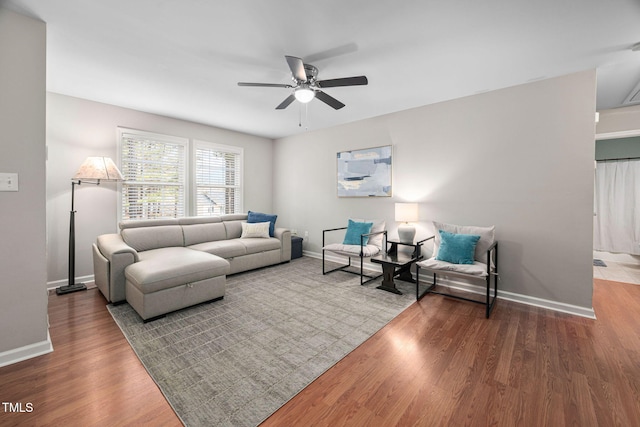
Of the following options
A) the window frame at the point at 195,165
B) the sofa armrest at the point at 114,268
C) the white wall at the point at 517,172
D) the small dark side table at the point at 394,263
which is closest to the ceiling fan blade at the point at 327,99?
the white wall at the point at 517,172

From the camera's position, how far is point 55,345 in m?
2.12

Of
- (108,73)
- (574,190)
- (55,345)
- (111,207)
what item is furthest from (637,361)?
(111,207)

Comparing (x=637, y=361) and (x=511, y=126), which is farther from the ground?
(x=511, y=126)

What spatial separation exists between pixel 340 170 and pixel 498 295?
121 inches

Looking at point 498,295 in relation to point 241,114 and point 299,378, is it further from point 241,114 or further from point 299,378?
point 241,114

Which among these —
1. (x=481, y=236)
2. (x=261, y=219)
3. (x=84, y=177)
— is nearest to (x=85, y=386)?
(x=84, y=177)

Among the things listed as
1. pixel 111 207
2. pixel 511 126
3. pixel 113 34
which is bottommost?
pixel 111 207

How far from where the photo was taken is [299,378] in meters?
1.78

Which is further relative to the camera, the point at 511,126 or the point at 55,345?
the point at 511,126

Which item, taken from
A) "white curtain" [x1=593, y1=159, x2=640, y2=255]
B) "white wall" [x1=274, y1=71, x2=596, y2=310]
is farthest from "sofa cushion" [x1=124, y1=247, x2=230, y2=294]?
"white curtain" [x1=593, y1=159, x2=640, y2=255]

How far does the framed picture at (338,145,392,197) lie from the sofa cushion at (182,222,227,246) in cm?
226

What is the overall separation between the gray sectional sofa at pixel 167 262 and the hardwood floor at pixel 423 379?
391 mm

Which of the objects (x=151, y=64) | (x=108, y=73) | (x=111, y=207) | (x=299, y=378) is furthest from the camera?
(x=111, y=207)

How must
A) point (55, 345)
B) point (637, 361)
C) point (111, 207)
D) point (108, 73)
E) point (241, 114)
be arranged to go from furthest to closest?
point (241, 114) < point (111, 207) < point (108, 73) < point (55, 345) < point (637, 361)
